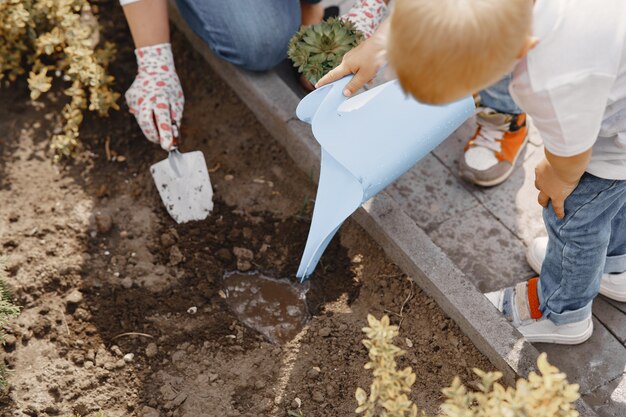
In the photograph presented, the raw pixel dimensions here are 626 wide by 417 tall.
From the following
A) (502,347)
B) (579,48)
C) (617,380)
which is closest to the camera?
(579,48)

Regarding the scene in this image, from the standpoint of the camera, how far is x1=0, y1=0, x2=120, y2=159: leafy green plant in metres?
2.58

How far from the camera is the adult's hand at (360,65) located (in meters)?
1.82

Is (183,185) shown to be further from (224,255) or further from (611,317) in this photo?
(611,317)

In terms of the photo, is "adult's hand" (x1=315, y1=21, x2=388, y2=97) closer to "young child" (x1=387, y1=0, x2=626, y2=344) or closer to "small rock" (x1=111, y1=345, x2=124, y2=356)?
"young child" (x1=387, y1=0, x2=626, y2=344)

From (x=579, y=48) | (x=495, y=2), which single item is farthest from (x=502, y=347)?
(x=495, y=2)

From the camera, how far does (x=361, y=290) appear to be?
7.47 feet

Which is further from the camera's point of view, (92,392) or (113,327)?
(113,327)

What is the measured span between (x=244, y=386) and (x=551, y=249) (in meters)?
0.97

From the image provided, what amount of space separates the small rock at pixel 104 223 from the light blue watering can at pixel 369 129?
884mm

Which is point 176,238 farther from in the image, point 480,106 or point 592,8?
point 592,8

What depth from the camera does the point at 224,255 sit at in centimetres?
235

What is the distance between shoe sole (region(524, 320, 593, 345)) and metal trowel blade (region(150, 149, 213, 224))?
3.77 feet

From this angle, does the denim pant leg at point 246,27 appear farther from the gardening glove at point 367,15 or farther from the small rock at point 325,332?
the small rock at point 325,332

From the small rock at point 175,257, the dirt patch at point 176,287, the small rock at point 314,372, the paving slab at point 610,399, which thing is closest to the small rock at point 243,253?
the dirt patch at point 176,287
